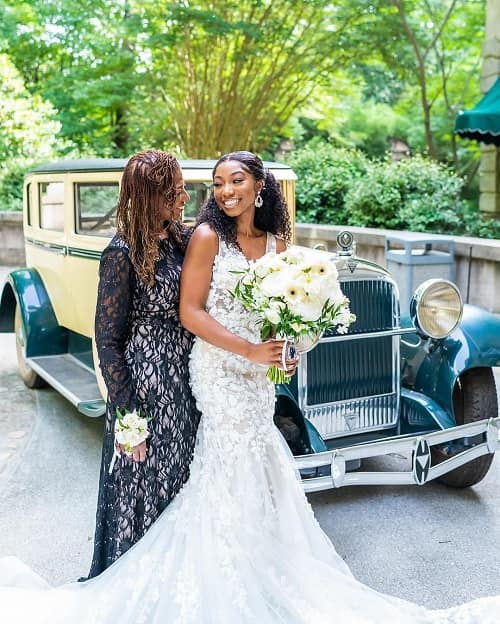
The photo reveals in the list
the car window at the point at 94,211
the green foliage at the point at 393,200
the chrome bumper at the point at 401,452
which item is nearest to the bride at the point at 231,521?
the chrome bumper at the point at 401,452

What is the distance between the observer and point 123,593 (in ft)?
8.56

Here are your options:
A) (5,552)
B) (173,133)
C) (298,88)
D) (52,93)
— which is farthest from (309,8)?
(5,552)

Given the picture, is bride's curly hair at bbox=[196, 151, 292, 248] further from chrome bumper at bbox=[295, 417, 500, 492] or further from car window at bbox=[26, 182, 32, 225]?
car window at bbox=[26, 182, 32, 225]

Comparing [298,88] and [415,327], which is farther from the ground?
[298,88]

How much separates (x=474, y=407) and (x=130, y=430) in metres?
2.25

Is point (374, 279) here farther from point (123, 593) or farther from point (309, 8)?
point (309, 8)

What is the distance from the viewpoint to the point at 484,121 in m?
10.4

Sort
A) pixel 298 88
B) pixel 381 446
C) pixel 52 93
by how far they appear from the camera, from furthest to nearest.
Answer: pixel 52 93
pixel 298 88
pixel 381 446

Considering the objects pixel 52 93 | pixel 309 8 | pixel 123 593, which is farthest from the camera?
pixel 52 93

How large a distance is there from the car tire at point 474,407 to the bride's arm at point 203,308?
189 centimetres

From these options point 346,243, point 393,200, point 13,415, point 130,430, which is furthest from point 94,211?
point 393,200

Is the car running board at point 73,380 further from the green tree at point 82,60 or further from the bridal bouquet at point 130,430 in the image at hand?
the green tree at point 82,60

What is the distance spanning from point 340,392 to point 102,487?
63.2 inches

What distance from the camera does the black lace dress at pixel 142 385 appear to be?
255cm
